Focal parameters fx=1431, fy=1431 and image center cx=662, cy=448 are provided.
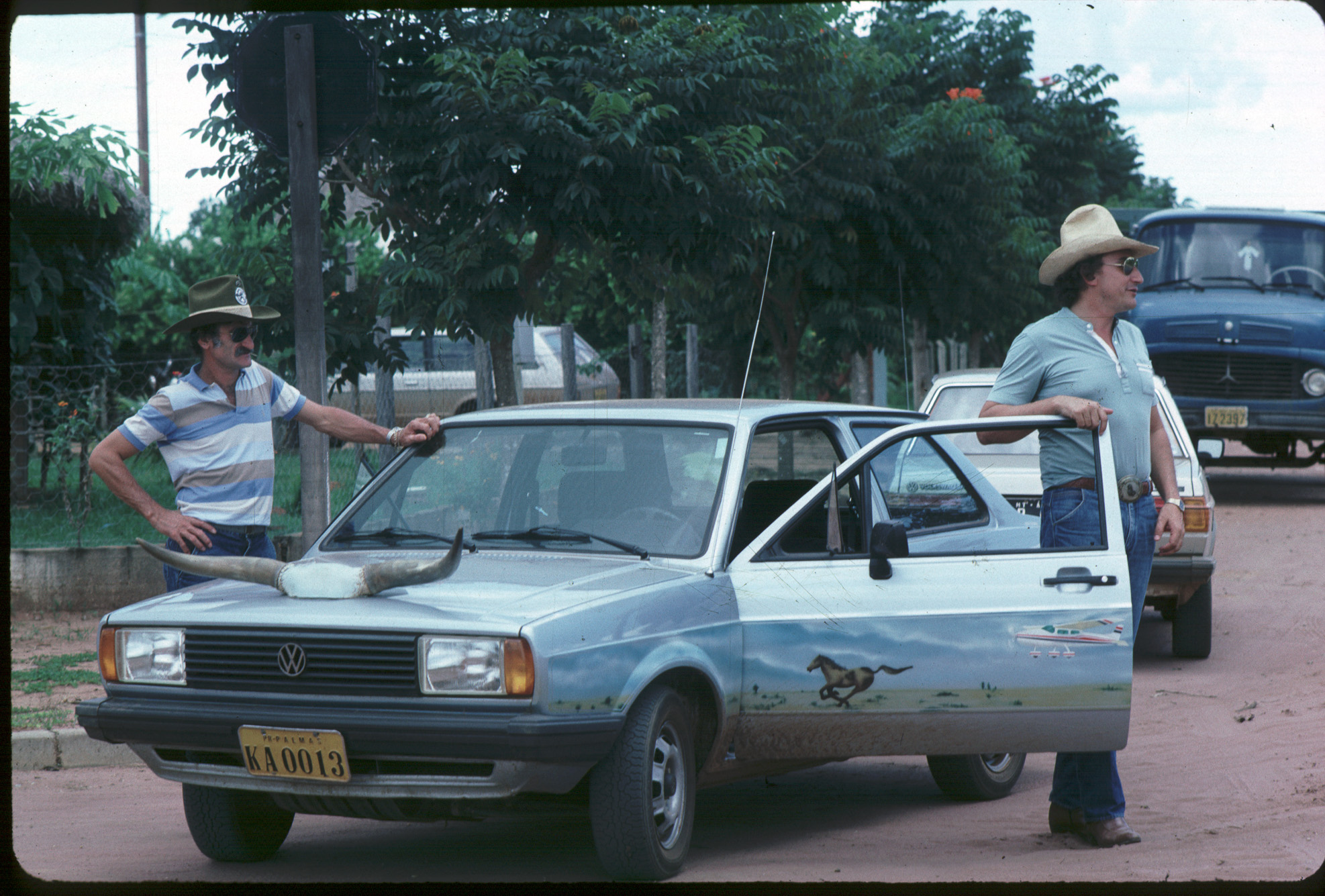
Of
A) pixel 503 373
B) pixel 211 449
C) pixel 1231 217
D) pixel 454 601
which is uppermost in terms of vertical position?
pixel 1231 217

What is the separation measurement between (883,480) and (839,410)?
0.38 metres

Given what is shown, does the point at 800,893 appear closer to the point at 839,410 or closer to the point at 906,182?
the point at 839,410

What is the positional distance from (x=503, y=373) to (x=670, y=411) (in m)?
5.77

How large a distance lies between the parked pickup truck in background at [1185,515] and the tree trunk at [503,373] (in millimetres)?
3379

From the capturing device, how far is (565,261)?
11.3 metres

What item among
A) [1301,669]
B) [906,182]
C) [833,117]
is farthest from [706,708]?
[906,182]

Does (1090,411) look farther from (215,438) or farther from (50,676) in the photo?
(50,676)

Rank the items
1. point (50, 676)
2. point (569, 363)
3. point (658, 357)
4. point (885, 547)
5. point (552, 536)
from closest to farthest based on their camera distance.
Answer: point (885, 547) → point (552, 536) → point (50, 676) → point (569, 363) → point (658, 357)

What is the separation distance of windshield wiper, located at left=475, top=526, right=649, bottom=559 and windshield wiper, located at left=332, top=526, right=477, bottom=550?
9 centimetres

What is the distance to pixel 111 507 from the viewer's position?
11219 mm

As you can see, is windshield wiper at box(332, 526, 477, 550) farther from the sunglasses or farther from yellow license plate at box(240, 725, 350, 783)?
the sunglasses

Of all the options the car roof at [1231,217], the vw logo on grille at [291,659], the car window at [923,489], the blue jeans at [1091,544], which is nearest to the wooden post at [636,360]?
the car roof at [1231,217]

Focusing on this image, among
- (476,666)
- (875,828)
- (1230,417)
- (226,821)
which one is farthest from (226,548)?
(1230,417)

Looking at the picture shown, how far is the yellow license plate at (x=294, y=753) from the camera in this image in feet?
13.3
